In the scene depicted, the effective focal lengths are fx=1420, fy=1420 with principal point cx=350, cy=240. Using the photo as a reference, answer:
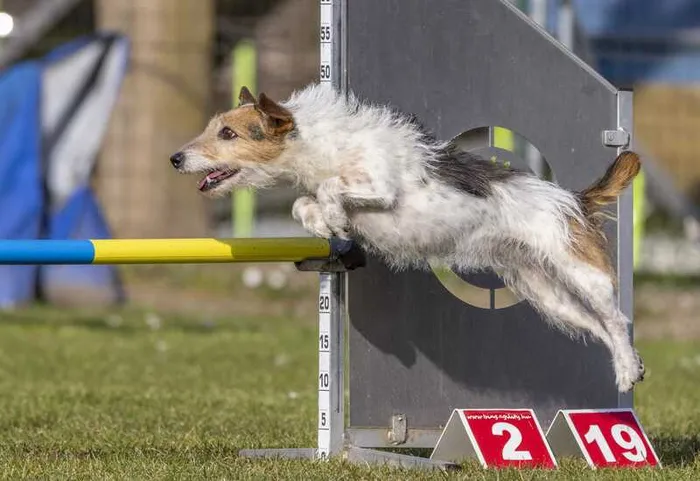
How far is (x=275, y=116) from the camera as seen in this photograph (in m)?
5.61

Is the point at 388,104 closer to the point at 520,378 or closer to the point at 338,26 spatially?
the point at 338,26

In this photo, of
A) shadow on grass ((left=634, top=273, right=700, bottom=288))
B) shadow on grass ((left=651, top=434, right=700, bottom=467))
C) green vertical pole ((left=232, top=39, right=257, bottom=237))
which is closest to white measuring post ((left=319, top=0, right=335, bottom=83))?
shadow on grass ((left=651, top=434, right=700, bottom=467))

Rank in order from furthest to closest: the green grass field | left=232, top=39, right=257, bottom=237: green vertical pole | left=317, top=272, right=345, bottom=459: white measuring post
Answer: left=232, top=39, right=257, bottom=237: green vertical pole → left=317, top=272, right=345, bottom=459: white measuring post → the green grass field

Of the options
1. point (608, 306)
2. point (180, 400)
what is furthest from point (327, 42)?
point (180, 400)

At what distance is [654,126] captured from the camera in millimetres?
18531

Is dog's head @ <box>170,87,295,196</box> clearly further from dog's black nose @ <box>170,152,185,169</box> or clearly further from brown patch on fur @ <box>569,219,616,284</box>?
brown patch on fur @ <box>569,219,616,284</box>

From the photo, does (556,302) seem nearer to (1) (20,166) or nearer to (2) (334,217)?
(2) (334,217)

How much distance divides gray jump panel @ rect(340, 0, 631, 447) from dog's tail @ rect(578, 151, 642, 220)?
0.13m

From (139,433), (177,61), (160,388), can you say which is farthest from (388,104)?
(177,61)

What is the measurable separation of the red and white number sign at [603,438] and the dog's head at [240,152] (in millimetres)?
1565

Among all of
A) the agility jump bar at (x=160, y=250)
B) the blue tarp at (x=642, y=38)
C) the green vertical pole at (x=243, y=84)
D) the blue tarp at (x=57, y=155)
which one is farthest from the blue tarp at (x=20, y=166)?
the agility jump bar at (x=160, y=250)

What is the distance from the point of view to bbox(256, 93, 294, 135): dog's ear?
5.59 m

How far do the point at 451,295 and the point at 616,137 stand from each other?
97 cm

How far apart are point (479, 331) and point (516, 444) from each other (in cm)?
60
